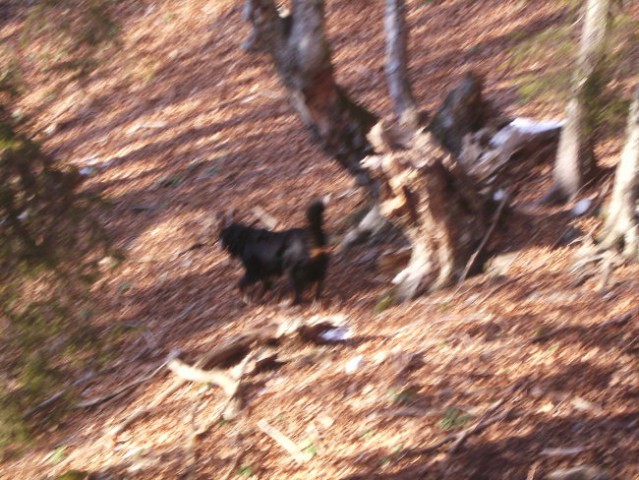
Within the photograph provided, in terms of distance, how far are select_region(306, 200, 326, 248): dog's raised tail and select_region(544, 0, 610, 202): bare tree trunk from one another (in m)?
2.29

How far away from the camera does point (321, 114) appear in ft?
28.0

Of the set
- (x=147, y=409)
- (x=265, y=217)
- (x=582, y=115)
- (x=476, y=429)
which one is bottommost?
(x=476, y=429)

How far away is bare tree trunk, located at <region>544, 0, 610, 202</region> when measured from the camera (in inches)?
284

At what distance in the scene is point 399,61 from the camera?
8.42 meters

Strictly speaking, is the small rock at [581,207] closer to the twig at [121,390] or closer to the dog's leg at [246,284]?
the dog's leg at [246,284]

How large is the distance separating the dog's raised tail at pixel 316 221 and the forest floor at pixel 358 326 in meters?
0.69

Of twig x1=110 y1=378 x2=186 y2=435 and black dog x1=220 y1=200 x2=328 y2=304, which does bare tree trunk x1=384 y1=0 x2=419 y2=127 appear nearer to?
black dog x1=220 y1=200 x2=328 y2=304

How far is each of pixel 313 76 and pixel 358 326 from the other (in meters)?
2.47

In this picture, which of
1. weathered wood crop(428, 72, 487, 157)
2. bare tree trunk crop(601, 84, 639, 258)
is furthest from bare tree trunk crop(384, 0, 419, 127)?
bare tree trunk crop(601, 84, 639, 258)

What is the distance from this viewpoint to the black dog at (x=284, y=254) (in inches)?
334

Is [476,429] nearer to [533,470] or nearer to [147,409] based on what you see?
[533,470]

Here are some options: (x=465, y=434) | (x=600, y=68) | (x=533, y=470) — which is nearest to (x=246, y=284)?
(x=465, y=434)

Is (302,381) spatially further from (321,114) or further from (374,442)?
(321,114)

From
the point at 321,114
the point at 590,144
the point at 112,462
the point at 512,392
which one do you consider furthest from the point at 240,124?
the point at 512,392
